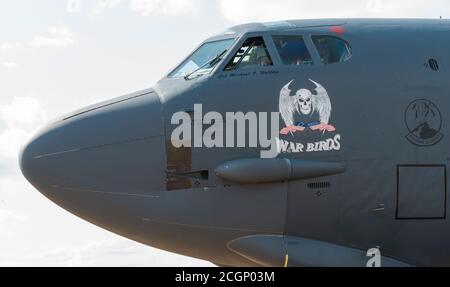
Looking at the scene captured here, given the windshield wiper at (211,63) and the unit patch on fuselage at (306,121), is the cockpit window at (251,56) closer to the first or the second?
the windshield wiper at (211,63)

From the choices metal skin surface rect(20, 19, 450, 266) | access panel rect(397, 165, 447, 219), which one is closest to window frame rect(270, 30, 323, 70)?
metal skin surface rect(20, 19, 450, 266)

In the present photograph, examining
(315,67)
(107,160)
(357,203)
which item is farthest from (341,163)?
(107,160)

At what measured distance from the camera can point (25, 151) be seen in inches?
388

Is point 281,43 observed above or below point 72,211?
above

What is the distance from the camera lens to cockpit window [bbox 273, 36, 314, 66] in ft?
34.0

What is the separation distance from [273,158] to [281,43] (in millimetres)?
1512

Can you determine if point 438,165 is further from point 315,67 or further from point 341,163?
point 315,67

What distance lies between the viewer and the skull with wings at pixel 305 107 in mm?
10047

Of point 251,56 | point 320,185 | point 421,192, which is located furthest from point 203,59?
point 421,192

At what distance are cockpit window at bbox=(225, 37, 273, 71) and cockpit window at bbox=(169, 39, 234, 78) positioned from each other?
0.71ft

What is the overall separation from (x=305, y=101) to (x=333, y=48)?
90 cm

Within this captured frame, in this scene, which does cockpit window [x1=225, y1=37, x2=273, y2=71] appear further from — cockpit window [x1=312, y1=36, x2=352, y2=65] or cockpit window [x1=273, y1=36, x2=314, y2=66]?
cockpit window [x1=312, y1=36, x2=352, y2=65]

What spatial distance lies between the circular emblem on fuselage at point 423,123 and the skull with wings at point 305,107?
98 cm

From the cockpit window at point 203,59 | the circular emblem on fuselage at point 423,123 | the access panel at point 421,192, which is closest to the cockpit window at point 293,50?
the cockpit window at point 203,59
